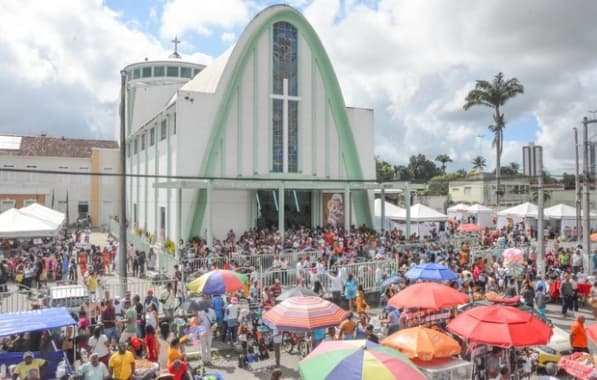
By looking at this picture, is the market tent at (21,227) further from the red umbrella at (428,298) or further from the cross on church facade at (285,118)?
the red umbrella at (428,298)

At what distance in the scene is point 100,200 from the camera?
140ft

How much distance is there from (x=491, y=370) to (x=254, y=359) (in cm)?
493

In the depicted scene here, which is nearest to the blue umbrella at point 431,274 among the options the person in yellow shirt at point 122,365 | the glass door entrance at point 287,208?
the person in yellow shirt at point 122,365

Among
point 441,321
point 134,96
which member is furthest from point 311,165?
point 134,96

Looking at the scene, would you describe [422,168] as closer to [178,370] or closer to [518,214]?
[518,214]

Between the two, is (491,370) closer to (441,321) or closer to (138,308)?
(441,321)

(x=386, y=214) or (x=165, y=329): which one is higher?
(x=386, y=214)

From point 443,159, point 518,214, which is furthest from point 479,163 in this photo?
point 518,214

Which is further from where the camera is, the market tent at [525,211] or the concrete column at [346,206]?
the market tent at [525,211]

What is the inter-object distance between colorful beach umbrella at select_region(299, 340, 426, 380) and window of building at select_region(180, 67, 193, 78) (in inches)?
1328

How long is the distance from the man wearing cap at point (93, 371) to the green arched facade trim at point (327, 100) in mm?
15435

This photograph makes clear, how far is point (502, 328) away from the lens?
316 inches

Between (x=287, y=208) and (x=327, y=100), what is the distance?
633cm

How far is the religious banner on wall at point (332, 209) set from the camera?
26.6 m
